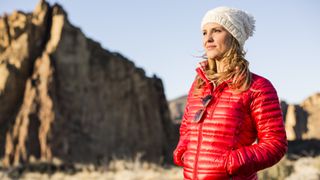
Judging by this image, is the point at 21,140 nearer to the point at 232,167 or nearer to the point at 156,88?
the point at 156,88

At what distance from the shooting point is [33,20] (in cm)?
3347

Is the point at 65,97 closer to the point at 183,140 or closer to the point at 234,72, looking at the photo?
the point at 183,140

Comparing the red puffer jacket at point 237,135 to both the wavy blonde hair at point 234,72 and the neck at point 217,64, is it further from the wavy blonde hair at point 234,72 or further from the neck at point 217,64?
the neck at point 217,64

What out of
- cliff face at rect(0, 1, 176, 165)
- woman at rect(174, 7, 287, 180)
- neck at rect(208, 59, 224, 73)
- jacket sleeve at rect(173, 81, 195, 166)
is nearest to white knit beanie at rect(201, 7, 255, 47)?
woman at rect(174, 7, 287, 180)

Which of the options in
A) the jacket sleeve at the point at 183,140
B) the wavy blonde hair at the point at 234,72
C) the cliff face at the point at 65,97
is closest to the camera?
the wavy blonde hair at the point at 234,72

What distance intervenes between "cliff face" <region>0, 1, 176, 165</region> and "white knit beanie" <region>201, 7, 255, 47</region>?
27.6 metres

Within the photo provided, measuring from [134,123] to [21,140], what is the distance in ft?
26.1

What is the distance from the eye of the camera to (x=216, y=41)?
99.5 inches

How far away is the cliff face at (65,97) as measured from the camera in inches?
1195

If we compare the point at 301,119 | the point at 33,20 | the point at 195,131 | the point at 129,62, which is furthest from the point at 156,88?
the point at 195,131

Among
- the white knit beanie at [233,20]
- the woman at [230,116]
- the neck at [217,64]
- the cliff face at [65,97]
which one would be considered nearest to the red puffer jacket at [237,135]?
the woman at [230,116]

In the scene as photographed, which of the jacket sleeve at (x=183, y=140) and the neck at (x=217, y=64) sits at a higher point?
the neck at (x=217, y=64)

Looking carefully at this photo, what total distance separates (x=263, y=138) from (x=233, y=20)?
60 cm

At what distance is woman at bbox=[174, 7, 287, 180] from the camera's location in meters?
2.30
